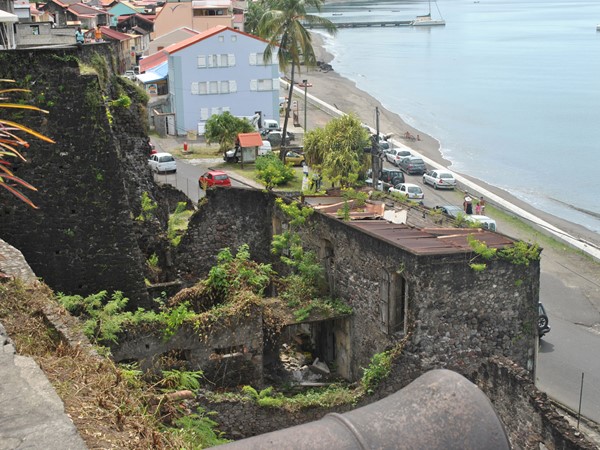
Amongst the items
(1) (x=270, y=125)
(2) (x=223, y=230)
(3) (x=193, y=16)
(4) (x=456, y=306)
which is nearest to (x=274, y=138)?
(1) (x=270, y=125)

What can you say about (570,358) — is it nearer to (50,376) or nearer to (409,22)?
(50,376)

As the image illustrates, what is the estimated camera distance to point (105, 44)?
25875 millimetres

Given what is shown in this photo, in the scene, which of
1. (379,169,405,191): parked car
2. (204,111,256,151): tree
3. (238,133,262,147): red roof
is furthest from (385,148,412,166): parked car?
(238,133,262,147): red roof

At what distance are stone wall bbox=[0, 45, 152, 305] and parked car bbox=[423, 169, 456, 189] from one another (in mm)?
31777

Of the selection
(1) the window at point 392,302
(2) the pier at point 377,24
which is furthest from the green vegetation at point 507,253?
(2) the pier at point 377,24

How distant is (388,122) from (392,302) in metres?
57.4

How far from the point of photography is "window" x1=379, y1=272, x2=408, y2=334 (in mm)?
19062

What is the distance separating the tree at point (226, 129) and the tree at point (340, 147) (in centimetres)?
1081

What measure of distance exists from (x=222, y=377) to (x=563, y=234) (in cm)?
2831

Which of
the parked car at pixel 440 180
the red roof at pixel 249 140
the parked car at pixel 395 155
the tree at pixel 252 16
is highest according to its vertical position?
the tree at pixel 252 16

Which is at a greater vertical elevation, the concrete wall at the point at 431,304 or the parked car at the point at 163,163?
the concrete wall at the point at 431,304

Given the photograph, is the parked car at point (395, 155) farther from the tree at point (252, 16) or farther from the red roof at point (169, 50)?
the tree at point (252, 16)

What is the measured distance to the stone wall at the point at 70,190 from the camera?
62.7ft

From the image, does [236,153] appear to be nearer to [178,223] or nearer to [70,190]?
[178,223]
